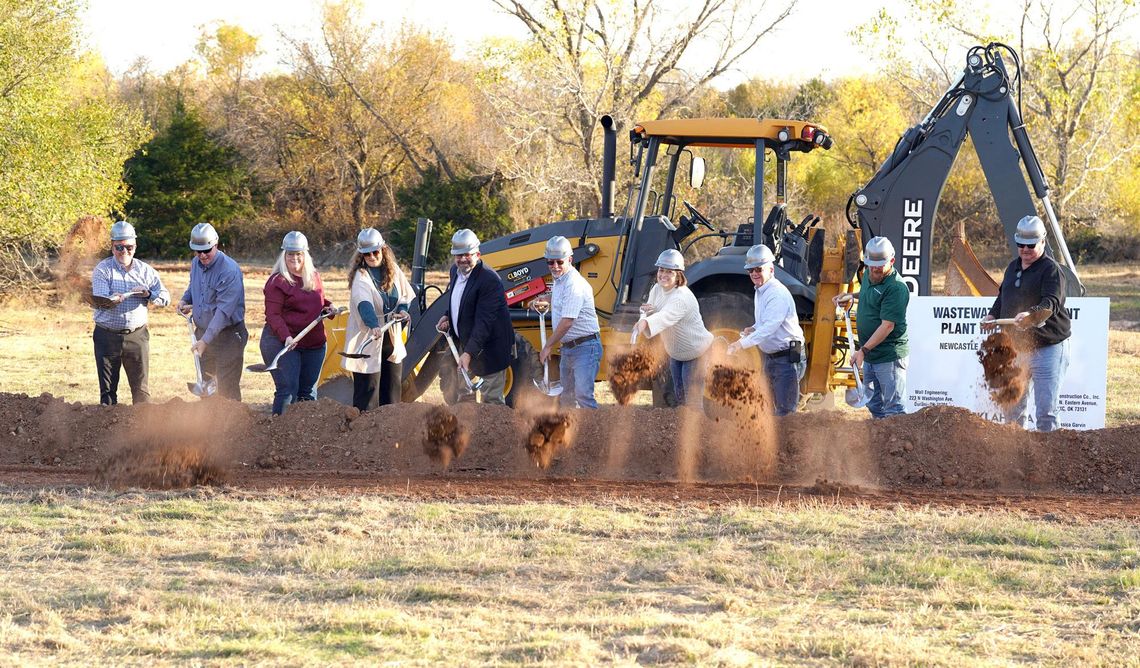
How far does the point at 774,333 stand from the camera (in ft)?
33.1

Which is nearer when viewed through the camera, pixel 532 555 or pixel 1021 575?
pixel 1021 575

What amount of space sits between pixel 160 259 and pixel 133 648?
40.4 meters

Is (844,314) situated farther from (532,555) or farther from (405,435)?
(532,555)

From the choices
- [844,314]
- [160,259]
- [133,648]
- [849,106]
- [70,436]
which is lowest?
[133,648]

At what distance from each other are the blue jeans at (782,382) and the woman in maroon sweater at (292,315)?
11.9 feet

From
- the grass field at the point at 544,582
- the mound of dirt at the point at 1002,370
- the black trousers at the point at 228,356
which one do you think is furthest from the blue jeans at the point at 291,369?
the mound of dirt at the point at 1002,370

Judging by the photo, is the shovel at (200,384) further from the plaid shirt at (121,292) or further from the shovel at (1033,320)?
the shovel at (1033,320)

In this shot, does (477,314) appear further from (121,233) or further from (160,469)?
(121,233)

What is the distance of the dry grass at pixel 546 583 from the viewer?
5.57 meters

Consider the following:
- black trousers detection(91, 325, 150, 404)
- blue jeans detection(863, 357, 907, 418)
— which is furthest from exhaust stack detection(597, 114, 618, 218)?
black trousers detection(91, 325, 150, 404)

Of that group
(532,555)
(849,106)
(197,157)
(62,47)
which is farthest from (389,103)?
(532,555)

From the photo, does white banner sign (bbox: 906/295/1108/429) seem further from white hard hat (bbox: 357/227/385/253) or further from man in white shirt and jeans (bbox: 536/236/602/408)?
white hard hat (bbox: 357/227/385/253)

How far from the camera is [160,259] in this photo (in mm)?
43875

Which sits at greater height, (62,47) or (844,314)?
(62,47)
